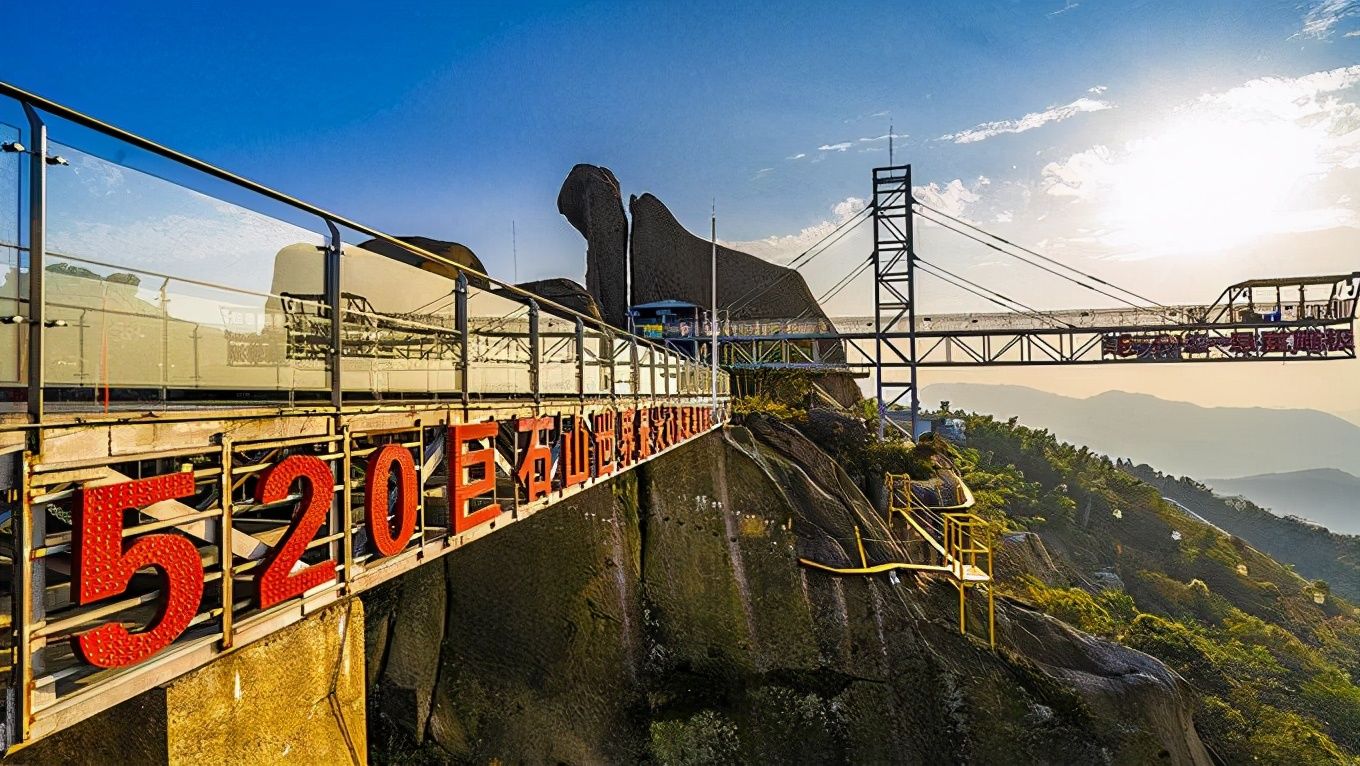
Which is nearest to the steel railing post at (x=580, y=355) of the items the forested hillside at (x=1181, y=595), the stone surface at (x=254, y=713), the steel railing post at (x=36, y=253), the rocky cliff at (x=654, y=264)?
the stone surface at (x=254, y=713)

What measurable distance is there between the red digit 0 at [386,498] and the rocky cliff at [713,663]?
1034 centimetres

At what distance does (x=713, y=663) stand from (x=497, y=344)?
10.9 meters

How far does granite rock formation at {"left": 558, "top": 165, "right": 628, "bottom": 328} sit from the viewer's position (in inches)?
1838

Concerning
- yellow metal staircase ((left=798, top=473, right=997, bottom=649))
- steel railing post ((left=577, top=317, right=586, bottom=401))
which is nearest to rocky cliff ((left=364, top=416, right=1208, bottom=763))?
yellow metal staircase ((left=798, top=473, right=997, bottom=649))

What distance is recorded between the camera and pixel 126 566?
2.34m

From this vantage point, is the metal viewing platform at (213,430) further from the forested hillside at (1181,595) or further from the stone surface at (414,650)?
the forested hillside at (1181,595)

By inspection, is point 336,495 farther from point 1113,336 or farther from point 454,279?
point 1113,336

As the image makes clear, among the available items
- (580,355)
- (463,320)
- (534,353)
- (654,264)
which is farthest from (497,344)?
(654,264)

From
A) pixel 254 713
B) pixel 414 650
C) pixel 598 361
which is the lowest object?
pixel 414 650

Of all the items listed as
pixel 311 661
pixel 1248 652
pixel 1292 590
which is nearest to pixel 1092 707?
pixel 311 661

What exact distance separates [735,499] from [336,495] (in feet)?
40.8

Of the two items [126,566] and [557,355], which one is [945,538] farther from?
[126,566]

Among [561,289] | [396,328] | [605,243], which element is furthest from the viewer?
[605,243]

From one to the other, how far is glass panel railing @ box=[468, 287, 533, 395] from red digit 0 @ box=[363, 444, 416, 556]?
162 cm
